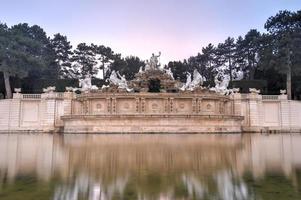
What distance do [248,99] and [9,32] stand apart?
108 feet

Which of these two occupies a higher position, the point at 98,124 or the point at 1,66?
the point at 1,66

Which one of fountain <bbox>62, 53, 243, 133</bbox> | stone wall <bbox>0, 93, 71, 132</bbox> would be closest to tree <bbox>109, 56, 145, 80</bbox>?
fountain <bbox>62, 53, 243, 133</bbox>

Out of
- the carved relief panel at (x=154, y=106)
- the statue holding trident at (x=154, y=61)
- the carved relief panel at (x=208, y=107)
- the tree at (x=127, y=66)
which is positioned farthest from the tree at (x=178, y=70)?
the carved relief panel at (x=154, y=106)

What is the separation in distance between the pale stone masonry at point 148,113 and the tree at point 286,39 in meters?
6.83

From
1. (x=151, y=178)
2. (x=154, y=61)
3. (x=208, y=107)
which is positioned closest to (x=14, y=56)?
(x=154, y=61)

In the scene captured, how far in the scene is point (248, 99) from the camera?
38.3 m

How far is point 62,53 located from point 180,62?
22128 millimetres

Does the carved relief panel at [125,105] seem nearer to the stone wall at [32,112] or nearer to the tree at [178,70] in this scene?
the stone wall at [32,112]

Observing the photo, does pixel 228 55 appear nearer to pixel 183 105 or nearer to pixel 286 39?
pixel 286 39

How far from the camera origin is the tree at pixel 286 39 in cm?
4444

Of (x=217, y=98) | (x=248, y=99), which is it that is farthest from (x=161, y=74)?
(x=248, y=99)

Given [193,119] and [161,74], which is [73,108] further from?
[193,119]

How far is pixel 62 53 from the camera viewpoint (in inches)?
2616

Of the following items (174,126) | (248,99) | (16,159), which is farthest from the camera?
(248,99)
